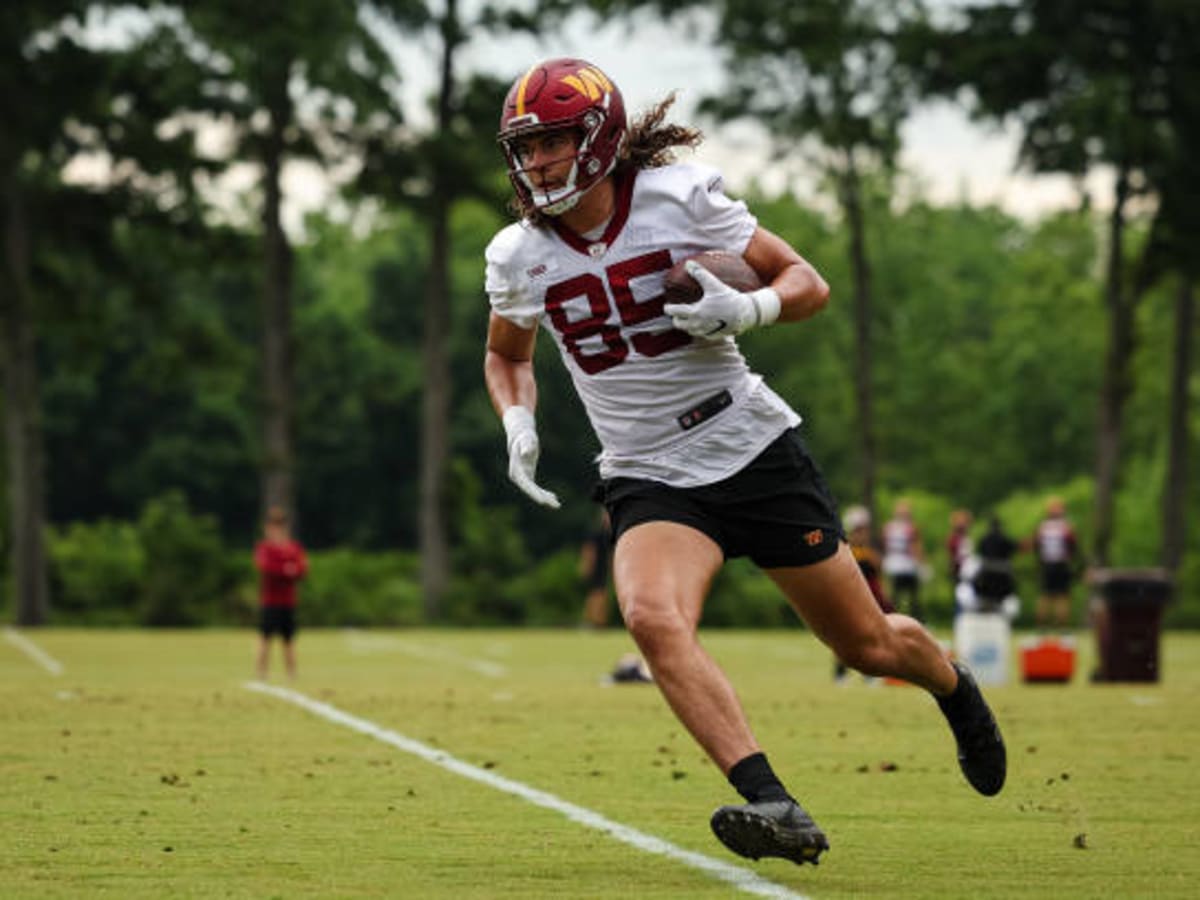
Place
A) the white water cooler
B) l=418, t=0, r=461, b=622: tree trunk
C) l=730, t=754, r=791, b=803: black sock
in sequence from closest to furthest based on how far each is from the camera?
l=730, t=754, r=791, b=803: black sock, the white water cooler, l=418, t=0, r=461, b=622: tree trunk

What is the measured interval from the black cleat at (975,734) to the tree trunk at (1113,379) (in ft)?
116

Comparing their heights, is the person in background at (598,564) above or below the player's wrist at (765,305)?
below

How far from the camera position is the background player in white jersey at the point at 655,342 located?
7.92 meters

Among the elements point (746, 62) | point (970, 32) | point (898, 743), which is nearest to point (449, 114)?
point (746, 62)

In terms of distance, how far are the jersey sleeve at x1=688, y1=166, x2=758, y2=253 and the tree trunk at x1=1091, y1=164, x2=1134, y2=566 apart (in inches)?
1437

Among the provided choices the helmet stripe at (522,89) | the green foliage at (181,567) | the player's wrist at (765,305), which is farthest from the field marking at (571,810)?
the green foliage at (181,567)

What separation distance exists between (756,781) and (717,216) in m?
1.80

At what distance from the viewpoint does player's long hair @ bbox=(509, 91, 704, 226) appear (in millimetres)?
8078

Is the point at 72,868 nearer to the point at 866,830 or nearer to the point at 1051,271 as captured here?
the point at 866,830

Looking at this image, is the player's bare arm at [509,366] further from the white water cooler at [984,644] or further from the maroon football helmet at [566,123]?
the white water cooler at [984,644]

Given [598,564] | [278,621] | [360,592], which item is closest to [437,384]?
[360,592]

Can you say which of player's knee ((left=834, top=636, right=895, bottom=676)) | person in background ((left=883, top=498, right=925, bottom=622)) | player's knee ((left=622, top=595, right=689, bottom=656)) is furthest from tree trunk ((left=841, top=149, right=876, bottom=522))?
player's knee ((left=622, top=595, right=689, bottom=656))

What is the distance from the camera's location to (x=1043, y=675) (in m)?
22.0

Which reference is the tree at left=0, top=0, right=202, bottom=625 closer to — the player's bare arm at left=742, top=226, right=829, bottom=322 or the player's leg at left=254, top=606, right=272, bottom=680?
the player's leg at left=254, top=606, right=272, bottom=680
